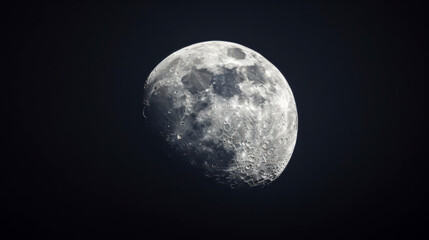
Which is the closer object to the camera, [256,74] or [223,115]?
[223,115]

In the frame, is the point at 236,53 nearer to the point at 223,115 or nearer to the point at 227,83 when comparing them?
the point at 227,83

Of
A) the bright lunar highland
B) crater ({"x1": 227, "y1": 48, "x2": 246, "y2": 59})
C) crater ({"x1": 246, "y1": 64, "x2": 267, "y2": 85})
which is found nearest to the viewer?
the bright lunar highland

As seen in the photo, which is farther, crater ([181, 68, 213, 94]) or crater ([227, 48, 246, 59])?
crater ([227, 48, 246, 59])

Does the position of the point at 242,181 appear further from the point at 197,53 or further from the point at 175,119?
the point at 197,53

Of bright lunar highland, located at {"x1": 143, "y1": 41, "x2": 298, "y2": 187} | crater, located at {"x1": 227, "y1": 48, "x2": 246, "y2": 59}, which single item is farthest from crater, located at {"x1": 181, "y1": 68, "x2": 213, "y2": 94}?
crater, located at {"x1": 227, "y1": 48, "x2": 246, "y2": 59}

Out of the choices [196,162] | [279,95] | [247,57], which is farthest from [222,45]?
[196,162]

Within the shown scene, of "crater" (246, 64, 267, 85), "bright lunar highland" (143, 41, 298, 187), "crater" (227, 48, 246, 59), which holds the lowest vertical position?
"bright lunar highland" (143, 41, 298, 187)

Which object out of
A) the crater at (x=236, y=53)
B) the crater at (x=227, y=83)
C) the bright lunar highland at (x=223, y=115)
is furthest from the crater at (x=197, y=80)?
the crater at (x=236, y=53)

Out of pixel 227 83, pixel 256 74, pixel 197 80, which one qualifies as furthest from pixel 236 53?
pixel 197 80

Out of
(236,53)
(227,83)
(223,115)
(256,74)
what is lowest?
(223,115)

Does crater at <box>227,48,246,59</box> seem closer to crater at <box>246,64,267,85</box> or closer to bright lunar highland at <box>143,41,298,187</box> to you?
bright lunar highland at <box>143,41,298,187</box>
